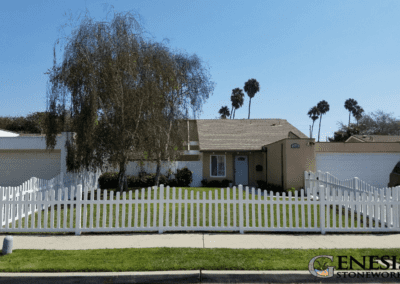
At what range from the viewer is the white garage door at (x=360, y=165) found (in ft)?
60.3

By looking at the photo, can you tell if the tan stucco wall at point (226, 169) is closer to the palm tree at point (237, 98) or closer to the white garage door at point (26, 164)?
the white garage door at point (26, 164)

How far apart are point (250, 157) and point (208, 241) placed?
15.6 meters

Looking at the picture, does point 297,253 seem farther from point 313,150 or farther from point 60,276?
point 313,150

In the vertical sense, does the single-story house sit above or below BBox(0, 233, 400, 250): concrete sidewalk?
above

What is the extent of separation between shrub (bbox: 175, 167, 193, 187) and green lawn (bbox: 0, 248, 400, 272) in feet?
46.6

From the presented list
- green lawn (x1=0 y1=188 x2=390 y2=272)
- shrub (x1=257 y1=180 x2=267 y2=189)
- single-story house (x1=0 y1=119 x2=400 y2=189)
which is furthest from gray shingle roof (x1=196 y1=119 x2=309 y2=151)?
green lawn (x1=0 y1=188 x2=390 y2=272)

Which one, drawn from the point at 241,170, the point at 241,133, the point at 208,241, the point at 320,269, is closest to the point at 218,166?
the point at 241,170

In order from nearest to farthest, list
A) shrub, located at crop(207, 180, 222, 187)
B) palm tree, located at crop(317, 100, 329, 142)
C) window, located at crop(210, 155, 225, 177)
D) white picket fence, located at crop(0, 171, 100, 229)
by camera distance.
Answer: white picket fence, located at crop(0, 171, 100, 229) → shrub, located at crop(207, 180, 222, 187) → window, located at crop(210, 155, 225, 177) → palm tree, located at crop(317, 100, 329, 142)

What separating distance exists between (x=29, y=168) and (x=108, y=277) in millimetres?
17227

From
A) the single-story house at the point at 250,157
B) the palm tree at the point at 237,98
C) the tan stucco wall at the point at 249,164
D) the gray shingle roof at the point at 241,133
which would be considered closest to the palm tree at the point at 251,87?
the palm tree at the point at 237,98

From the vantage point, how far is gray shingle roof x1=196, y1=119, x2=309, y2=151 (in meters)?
21.6

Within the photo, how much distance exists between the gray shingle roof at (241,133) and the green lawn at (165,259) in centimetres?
1498

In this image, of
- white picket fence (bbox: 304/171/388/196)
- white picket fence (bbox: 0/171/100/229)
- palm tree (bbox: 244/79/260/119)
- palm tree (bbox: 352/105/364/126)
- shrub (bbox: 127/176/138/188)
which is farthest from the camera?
palm tree (bbox: 352/105/364/126)

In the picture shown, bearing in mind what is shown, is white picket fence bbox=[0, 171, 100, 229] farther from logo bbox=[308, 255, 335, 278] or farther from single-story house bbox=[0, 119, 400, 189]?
logo bbox=[308, 255, 335, 278]
